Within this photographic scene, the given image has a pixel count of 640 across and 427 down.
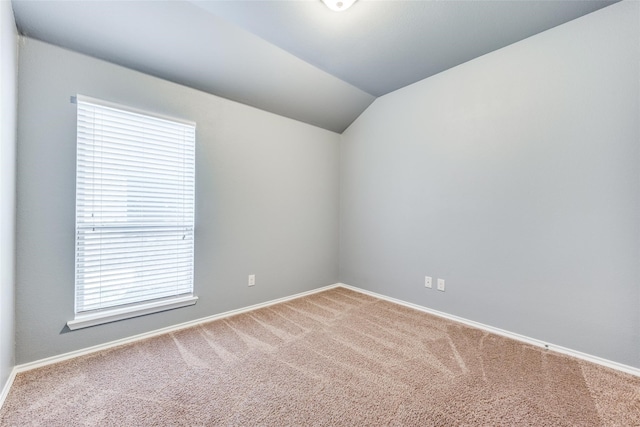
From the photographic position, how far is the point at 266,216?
120 inches

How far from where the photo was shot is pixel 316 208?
3.56 metres

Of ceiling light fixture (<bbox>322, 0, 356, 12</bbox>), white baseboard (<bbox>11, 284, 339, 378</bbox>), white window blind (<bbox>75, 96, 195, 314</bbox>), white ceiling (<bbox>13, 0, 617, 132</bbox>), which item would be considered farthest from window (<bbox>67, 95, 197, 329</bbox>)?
ceiling light fixture (<bbox>322, 0, 356, 12</bbox>)

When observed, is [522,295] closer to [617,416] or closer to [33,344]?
[617,416]

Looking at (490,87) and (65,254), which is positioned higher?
(490,87)

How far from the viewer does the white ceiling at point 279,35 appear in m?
1.82

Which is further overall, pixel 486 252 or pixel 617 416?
pixel 486 252

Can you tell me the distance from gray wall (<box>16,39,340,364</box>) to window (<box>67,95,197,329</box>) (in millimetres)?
78

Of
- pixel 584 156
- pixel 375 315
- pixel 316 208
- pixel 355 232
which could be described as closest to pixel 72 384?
pixel 375 315

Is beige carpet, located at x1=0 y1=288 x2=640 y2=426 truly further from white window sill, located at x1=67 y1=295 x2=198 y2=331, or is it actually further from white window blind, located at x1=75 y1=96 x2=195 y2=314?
white window blind, located at x1=75 y1=96 x2=195 y2=314

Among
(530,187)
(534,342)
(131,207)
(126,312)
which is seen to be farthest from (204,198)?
(534,342)

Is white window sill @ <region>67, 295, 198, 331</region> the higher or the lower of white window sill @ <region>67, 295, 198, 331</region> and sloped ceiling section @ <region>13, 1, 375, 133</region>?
the lower

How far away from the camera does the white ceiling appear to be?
1816 mm

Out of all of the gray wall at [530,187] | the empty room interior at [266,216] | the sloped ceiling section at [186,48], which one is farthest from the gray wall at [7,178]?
the gray wall at [530,187]

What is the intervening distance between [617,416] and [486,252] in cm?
127
